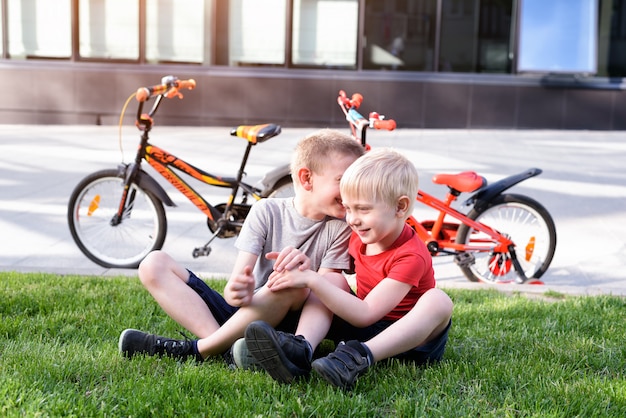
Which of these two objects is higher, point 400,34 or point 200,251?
point 400,34

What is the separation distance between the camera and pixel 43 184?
10.1 m

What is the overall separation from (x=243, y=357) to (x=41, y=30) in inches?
584

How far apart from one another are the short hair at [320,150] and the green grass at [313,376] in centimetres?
89

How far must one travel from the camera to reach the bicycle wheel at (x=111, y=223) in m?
6.43

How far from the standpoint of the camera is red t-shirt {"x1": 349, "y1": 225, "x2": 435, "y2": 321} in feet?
12.2

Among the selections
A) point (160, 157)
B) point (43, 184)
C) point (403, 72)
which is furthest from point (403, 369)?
point (403, 72)

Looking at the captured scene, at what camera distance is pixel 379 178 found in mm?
3605

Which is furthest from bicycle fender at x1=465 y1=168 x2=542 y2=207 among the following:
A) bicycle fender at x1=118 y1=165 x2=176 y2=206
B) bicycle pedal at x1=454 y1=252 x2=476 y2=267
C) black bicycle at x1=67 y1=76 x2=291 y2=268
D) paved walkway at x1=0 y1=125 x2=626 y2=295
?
bicycle fender at x1=118 y1=165 x2=176 y2=206

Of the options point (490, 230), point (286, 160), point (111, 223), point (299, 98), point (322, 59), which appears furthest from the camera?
point (322, 59)

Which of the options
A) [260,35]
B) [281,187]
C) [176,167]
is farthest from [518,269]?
[260,35]

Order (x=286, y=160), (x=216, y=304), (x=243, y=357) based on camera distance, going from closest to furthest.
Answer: (x=243, y=357) → (x=216, y=304) → (x=286, y=160)

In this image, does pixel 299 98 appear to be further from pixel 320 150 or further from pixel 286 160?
pixel 320 150

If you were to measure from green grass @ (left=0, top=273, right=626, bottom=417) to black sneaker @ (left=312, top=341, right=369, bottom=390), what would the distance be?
0.17 feet

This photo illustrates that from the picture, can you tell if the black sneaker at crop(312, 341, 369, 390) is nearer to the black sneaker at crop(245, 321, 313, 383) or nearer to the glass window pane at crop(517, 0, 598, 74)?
the black sneaker at crop(245, 321, 313, 383)
